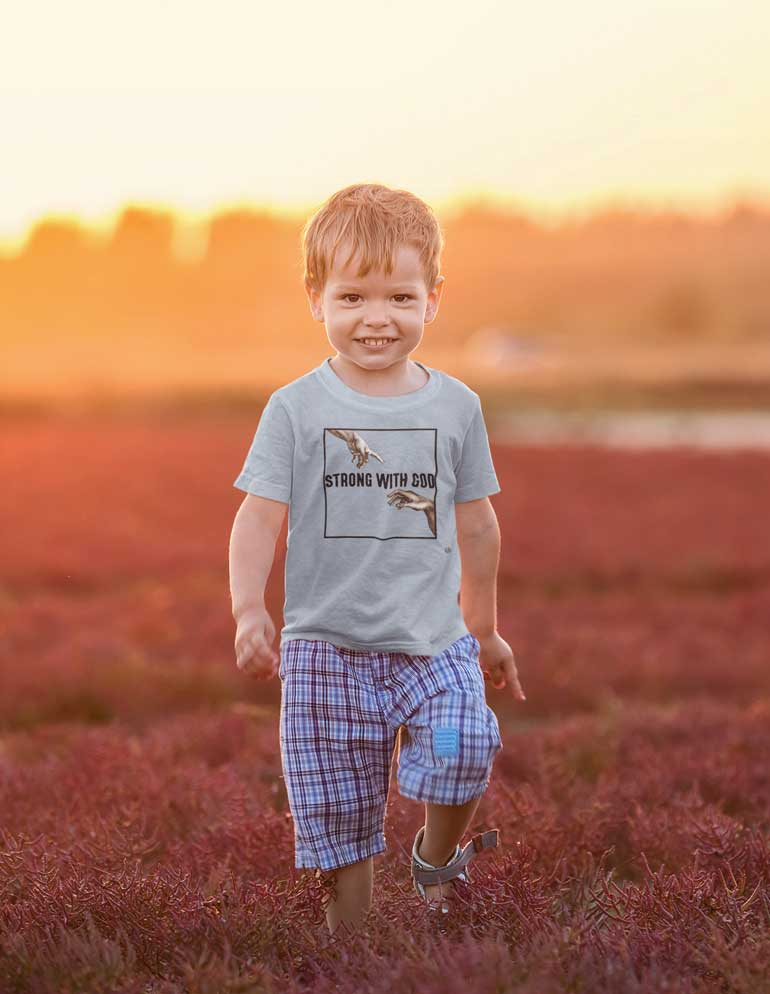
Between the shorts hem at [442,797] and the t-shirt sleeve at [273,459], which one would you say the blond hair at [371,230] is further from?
the shorts hem at [442,797]

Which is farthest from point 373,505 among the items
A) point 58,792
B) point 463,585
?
point 58,792

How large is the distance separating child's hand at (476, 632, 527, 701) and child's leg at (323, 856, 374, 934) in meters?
0.55

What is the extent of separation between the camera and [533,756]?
214 inches

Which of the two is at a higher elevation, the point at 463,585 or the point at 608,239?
the point at 463,585

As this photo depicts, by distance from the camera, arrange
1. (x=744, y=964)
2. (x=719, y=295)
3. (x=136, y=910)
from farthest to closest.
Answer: (x=719, y=295), (x=136, y=910), (x=744, y=964)

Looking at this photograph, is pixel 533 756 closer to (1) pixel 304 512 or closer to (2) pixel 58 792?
(2) pixel 58 792

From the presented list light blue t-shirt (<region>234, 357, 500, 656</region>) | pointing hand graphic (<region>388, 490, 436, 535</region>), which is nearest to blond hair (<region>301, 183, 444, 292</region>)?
light blue t-shirt (<region>234, 357, 500, 656</region>)

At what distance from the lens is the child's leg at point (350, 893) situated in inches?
122

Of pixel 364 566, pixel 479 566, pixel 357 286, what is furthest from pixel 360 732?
pixel 357 286

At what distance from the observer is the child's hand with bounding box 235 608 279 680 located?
2904 mm

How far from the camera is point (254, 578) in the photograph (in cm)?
301

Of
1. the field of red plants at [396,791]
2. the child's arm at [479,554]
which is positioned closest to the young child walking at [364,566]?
the child's arm at [479,554]

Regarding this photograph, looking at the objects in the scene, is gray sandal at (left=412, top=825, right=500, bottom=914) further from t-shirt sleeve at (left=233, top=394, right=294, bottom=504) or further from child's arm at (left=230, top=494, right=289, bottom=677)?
t-shirt sleeve at (left=233, top=394, right=294, bottom=504)

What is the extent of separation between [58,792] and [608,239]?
7404 inches
